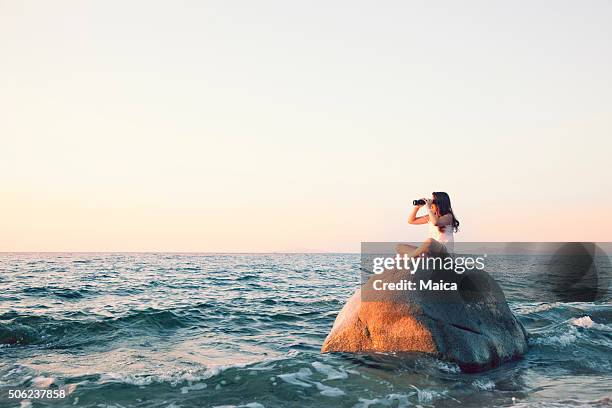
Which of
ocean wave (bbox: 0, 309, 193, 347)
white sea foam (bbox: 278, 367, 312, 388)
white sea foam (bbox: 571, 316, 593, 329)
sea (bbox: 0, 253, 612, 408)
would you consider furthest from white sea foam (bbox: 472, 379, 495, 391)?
ocean wave (bbox: 0, 309, 193, 347)

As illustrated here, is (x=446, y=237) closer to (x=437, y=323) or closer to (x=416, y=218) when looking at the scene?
(x=416, y=218)

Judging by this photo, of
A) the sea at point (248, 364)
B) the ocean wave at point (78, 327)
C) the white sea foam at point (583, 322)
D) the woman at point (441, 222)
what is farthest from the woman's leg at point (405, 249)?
the ocean wave at point (78, 327)

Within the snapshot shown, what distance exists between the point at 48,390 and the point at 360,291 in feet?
18.1

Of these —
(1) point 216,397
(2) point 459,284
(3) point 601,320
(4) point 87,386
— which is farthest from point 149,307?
(3) point 601,320

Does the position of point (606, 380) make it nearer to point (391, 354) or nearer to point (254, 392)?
point (391, 354)

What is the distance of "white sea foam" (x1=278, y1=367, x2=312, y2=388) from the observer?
21.9ft

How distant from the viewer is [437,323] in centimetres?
781

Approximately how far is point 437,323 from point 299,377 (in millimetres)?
2642

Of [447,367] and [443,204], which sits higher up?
[443,204]

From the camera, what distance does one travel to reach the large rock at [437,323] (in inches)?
301

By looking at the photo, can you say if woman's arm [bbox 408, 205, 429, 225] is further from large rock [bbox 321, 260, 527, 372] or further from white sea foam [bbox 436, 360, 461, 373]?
white sea foam [bbox 436, 360, 461, 373]

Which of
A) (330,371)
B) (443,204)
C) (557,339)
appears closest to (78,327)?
(330,371)

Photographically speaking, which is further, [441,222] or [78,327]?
[78,327]

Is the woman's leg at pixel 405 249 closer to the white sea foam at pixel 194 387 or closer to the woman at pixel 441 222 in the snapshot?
the woman at pixel 441 222
